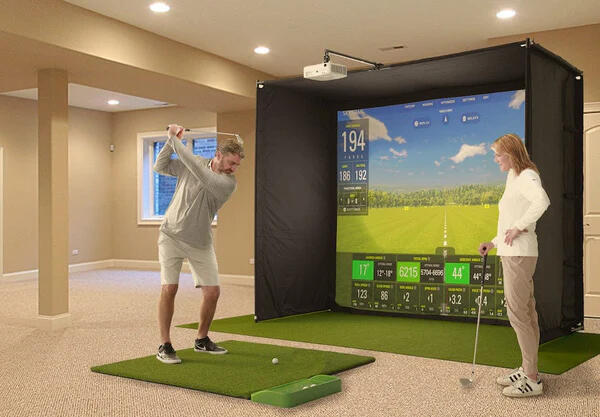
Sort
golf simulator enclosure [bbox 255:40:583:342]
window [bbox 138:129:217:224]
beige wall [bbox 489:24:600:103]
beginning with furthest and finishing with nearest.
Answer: window [bbox 138:129:217:224] < beige wall [bbox 489:24:600:103] < golf simulator enclosure [bbox 255:40:583:342]

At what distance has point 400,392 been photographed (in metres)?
3.89

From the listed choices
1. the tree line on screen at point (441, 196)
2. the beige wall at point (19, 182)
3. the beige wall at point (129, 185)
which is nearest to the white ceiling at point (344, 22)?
the tree line on screen at point (441, 196)

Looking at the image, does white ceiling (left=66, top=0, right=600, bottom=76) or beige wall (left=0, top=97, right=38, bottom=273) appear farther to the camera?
beige wall (left=0, top=97, right=38, bottom=273)

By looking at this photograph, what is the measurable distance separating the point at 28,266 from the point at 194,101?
407cm

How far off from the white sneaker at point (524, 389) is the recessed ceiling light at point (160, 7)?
4.25m

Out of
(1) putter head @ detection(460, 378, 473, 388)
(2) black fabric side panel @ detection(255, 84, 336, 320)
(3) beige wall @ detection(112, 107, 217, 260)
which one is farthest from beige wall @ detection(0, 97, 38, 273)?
(1) putter head @ detection(460, 378, 473, 388)

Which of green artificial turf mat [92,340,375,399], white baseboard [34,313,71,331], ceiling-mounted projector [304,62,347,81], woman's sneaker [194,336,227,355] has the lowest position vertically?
white baseboard [34,313,71,331]

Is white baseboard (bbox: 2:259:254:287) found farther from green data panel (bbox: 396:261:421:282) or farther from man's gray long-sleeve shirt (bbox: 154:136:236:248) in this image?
man's gray long-sleeve shirt (bbox: 154:136:236:248)

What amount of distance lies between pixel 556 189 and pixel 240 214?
5090 millimetres

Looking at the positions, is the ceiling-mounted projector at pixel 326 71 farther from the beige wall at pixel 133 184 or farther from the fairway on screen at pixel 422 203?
the beige wall at pixel 133 184

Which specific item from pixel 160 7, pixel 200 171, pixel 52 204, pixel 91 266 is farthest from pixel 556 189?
pixel 91 266

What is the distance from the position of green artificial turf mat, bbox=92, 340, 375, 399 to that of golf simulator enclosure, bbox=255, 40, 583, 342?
1.63m

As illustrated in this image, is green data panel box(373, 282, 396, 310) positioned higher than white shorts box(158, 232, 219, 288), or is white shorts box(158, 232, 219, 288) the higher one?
white shorts box(158, 232, 219, 288)

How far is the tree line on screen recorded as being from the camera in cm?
639
